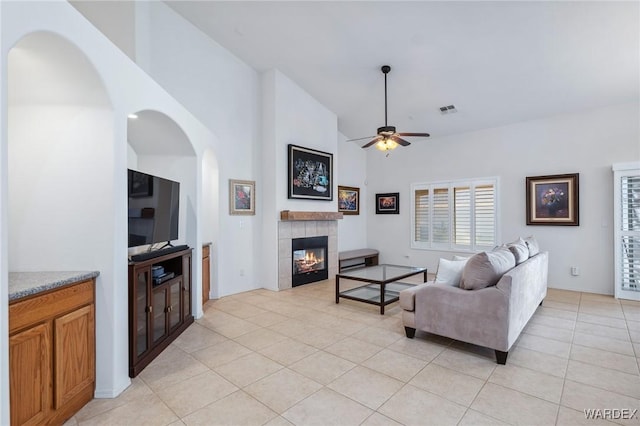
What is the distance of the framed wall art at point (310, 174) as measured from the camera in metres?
5.75

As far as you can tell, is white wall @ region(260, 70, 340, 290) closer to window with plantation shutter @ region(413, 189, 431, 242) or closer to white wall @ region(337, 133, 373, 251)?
white wall @ region(337, 133, 373, 251)

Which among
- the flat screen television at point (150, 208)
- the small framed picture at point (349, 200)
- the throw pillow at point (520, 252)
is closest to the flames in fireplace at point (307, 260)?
the small framed picture at point (349, 200)

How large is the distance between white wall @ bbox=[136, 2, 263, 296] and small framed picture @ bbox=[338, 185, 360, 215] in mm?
2422

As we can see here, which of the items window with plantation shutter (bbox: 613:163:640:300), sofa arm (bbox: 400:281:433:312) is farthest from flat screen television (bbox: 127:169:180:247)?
window with plantation shutter (bbox: 613:163:640:300)

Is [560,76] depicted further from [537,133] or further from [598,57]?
[537,133]

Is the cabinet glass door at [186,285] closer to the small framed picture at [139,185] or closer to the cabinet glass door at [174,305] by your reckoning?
the cabinet glass door at [174,305]

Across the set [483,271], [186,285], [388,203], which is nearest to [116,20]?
[186,285]

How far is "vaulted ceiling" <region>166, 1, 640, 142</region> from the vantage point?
3615mm

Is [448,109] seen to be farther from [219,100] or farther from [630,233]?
[219,100]

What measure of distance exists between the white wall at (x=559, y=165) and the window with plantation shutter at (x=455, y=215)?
0.54 ft

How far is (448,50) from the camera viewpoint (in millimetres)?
4285

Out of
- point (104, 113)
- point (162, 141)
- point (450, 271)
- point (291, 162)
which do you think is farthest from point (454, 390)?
point (291, 162)

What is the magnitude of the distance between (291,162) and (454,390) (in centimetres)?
423

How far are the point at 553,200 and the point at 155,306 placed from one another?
624cm
